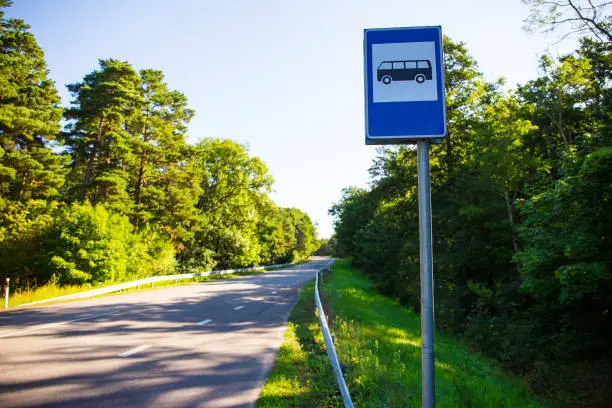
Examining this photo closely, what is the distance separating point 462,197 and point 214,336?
13779mm

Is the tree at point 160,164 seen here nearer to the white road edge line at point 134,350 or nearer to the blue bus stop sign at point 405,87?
the white road edge line at point 134,350

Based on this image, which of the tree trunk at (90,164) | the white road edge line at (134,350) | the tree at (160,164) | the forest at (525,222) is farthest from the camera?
the tree at (160,164)

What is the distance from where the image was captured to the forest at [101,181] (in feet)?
73.3

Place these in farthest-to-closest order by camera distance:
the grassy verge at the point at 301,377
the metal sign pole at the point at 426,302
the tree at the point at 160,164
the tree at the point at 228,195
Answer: the tree at the point at 228,195, the tree at the point at 160,164, the grassy verge at the point at 301,377, the metal sign pole at the point at 426,302

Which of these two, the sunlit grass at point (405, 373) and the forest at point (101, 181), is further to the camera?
the forest at point (101, 181)

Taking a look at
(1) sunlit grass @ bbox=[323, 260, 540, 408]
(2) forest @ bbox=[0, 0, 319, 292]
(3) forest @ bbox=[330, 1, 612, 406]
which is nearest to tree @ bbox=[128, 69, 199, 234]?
(2) forest @ bbox=[0, 0, 319, 292]

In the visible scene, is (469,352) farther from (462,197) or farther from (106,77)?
(106,77)

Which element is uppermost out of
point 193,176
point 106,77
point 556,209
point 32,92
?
point 106,77

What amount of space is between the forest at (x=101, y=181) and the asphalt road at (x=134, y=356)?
1090 cm

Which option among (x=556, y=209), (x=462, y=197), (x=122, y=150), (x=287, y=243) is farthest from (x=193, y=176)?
(x=287, y=243)

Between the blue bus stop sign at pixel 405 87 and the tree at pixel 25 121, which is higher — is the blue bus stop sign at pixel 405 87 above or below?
below

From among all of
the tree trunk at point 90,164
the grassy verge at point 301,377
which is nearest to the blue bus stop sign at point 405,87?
the grassy verge at point 301,377

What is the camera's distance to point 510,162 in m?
15.9

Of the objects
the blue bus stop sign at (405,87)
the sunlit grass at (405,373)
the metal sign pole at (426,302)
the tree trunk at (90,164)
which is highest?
the tree trunk at (90,164)
